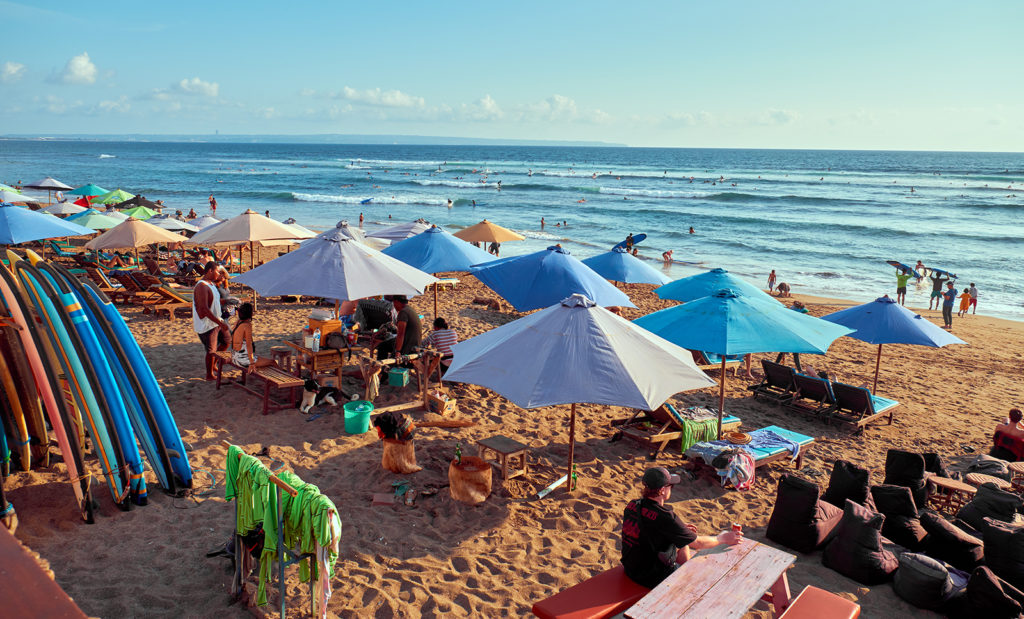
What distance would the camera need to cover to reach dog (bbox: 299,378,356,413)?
8.32m

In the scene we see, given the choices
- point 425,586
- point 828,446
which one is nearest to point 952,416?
point 828,446

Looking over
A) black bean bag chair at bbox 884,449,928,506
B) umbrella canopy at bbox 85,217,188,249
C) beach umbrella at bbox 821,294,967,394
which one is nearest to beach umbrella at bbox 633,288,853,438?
black bean bag chair at bbox 884,449,928,506

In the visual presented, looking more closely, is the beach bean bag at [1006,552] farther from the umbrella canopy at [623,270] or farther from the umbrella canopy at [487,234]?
the umbrella canopy at [487,234]

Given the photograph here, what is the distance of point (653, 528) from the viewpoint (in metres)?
4.45

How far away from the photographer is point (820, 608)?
177 inches

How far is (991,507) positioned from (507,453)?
15.3 feet

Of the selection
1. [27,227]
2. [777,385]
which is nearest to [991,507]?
[777,385]

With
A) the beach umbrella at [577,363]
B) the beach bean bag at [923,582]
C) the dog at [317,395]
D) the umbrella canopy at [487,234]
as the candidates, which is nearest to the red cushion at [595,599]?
the beach umbrella at [577,363]

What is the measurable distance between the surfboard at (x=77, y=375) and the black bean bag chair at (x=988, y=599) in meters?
7.17

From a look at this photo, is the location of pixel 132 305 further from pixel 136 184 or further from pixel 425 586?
pixel 136 184

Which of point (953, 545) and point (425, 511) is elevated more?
point (953, 545)

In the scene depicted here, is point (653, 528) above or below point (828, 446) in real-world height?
above

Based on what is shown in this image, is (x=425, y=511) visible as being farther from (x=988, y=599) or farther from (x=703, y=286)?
(x=703, y=286)

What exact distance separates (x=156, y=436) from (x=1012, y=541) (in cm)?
760
